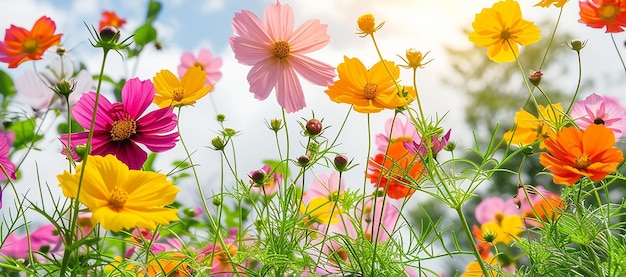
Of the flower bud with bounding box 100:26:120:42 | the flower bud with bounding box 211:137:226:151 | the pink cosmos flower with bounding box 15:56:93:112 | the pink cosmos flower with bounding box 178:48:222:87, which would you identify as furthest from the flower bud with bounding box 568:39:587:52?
the pink cosmos flower with bounding box 178:48:222:87

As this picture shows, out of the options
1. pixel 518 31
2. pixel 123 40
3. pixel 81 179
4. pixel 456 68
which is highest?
pixel 456 68

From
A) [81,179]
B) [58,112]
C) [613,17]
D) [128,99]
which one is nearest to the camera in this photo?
[81,179]

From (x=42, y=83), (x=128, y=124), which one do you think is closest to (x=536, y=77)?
(x=128, y=124)

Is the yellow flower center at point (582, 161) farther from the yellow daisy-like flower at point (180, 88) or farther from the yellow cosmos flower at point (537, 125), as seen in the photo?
the yellow daisy-like flower at point (180, 88)

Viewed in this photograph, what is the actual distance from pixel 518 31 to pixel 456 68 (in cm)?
615

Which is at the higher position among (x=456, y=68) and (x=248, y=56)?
(x=456, y=68)

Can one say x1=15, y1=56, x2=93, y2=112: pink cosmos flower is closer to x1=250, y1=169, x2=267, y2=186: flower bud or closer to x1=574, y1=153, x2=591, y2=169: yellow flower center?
x1=250, y1=169, x2=267, y2=186: flower bud

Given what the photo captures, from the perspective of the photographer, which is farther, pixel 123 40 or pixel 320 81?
pixel 320 81

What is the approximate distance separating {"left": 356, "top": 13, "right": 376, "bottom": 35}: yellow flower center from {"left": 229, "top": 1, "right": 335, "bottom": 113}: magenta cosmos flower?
50 millimetres

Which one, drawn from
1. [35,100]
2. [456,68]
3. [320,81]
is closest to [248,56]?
[320,81]

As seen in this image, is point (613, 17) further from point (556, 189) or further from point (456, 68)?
point (456, 68)

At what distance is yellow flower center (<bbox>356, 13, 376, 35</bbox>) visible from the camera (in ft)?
2.19

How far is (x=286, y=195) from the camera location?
2.25 ft

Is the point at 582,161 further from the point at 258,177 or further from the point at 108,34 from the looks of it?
the point at 108,34
